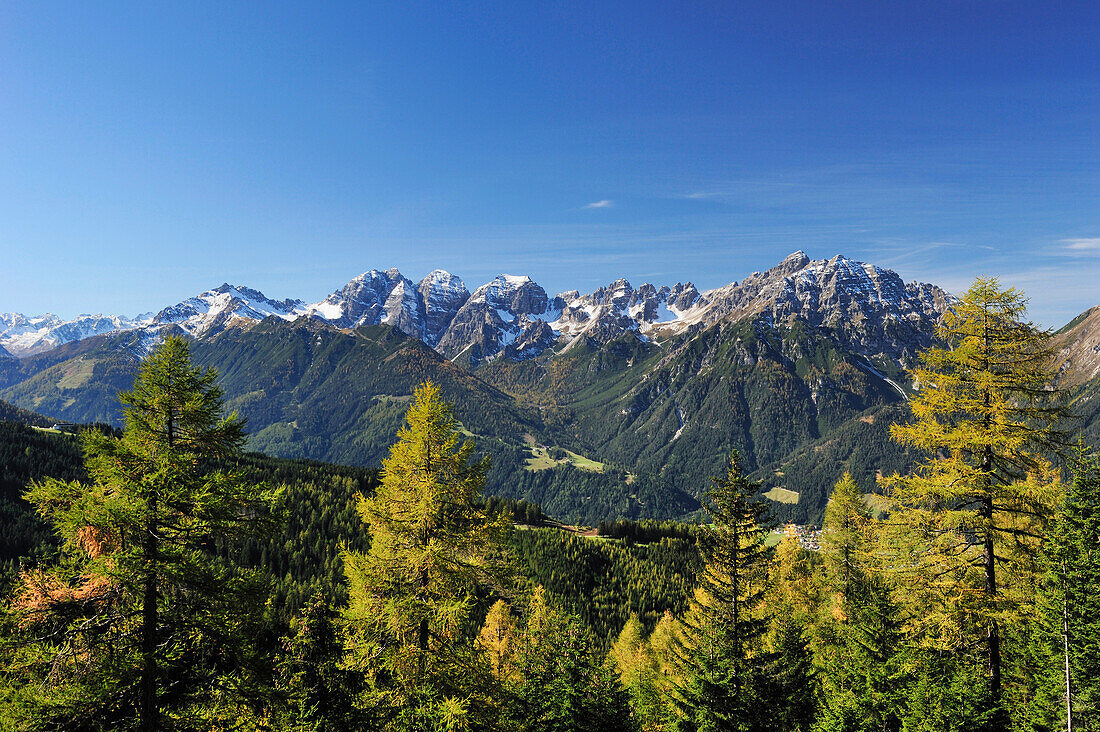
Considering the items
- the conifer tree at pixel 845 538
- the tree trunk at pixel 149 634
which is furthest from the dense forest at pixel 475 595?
the conifer tree at pixel 845 538

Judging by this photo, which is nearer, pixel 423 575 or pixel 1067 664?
pixel 423 575

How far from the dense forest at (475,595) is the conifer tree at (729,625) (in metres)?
0.10

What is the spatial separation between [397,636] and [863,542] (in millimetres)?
38858

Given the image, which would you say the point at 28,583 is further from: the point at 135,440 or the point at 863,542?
the point at 863,542

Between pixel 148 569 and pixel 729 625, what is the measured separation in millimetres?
21350

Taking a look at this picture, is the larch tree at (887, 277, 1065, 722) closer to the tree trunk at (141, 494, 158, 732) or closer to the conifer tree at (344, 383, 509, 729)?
the conifer tree at (344, 383, 509, 729)

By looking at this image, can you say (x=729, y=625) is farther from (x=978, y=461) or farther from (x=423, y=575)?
(x=423, y=575)

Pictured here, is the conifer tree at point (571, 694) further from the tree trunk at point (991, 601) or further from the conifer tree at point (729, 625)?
the tree trunk at point (991, 601)

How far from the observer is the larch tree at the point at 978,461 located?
19812mm

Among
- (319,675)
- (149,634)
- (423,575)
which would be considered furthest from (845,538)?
(149,634)

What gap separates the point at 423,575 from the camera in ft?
63.1

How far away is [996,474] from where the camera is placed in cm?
2019

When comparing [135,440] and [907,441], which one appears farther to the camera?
[907,441]

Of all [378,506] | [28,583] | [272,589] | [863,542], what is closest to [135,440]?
[28,583]
